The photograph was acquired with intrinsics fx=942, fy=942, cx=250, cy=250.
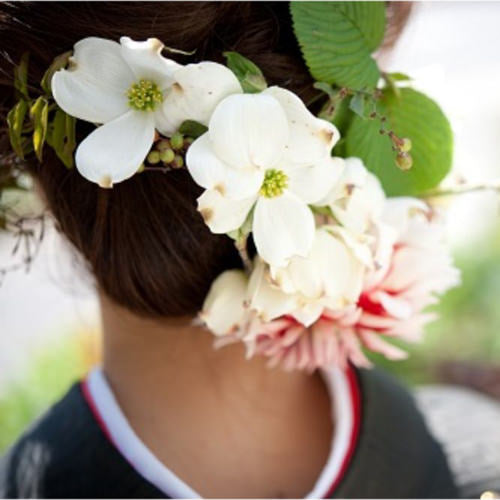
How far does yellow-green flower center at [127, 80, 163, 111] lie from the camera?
0.67 metres

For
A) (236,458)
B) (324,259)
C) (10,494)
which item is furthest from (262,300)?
(10,494)

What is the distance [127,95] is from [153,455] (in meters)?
0.41

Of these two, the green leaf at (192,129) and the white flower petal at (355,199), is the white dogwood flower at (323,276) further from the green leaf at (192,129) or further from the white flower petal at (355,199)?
the green leaf at (192,129)

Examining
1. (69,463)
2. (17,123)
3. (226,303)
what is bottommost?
(69,463)

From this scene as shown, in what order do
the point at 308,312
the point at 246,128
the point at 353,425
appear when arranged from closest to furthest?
the point at 246,128 → the point at 308,312 → the point at 353,425

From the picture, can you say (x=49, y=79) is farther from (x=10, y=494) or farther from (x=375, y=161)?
(x=10, y=494)

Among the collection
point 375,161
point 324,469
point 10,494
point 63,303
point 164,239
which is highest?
point 375,161

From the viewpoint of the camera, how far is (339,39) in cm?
76

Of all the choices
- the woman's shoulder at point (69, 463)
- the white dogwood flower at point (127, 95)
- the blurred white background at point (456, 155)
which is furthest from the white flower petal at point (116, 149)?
the woman's shoulder at point (69, 463)

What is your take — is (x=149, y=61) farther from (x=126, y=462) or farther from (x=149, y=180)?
(x=126, y=462)

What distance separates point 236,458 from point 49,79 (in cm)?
46

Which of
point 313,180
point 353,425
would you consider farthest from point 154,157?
point 353,425

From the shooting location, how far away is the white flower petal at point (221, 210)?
0.64 m

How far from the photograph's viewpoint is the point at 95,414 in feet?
3.18
